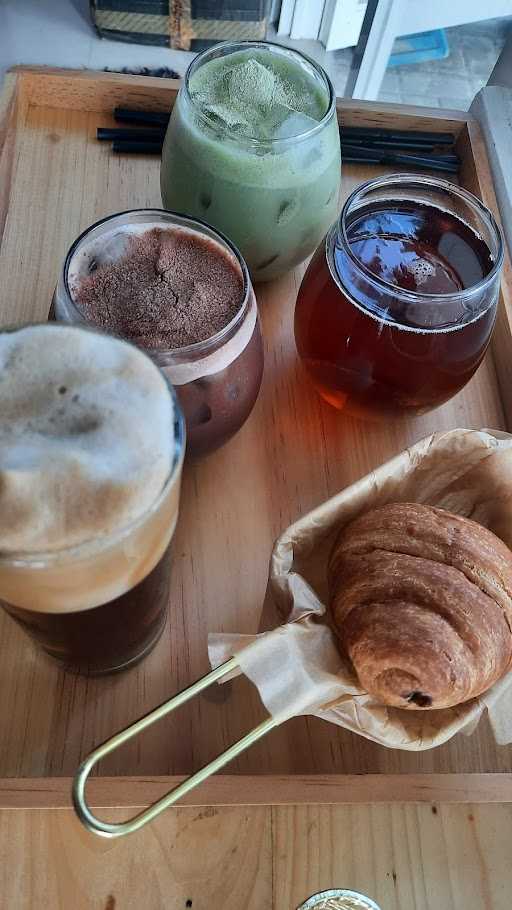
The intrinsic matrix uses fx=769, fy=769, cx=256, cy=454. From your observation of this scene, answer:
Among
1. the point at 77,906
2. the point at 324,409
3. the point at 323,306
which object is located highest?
the point at 323,306

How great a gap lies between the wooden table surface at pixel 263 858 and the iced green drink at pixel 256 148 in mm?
470

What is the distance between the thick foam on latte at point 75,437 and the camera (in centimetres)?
35

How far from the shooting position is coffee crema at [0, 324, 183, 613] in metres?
0.35

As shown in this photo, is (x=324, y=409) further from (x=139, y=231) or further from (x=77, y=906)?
(x=77, y=906)

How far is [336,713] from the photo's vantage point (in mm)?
480

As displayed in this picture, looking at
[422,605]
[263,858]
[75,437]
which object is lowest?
[263,858]

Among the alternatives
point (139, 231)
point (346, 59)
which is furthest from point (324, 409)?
point (346, 59)

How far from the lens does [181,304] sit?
57 cm

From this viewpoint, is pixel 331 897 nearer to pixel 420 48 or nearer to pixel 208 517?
pixel 208 517

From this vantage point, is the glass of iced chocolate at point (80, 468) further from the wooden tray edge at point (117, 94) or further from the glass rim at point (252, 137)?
the wooden tray edge at point (117, 94)

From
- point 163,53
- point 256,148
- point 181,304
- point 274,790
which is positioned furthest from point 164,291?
point 163,53

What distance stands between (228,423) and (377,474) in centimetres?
13

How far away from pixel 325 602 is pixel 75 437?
25 centimetres

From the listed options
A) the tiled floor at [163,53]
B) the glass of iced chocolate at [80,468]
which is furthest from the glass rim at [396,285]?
the tiled floor at [163,53]
